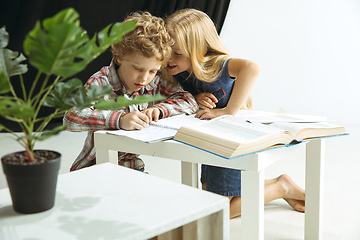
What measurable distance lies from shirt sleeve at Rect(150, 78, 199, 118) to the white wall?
218 cm

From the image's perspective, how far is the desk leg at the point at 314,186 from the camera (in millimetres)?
1075

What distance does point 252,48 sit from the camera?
11.1 ft

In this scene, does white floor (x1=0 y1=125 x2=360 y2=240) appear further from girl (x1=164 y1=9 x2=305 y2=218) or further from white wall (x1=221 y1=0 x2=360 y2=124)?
white wall (x1=221 y1=0 x2=360 y2=124)

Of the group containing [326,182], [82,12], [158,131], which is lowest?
[326,182]

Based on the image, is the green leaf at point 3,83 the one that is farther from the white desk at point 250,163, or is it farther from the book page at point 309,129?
the book page at point 309,129

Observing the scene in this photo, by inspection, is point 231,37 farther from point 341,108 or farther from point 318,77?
point 341,108

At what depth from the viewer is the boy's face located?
1.23 meters

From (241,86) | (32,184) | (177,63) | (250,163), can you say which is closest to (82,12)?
(177,63)

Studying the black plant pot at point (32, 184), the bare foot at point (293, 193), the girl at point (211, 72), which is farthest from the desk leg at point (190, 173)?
the black plant pot at point (32, 184)

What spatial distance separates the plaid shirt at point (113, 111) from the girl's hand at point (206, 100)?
0.11ft

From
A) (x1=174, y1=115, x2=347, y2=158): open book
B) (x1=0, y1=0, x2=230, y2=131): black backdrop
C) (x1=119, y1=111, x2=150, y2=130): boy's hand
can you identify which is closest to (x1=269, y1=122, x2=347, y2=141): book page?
(x1=174, y1=115, x2=347, y2=158): open book

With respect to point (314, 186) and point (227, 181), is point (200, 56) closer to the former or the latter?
point (227, 181)

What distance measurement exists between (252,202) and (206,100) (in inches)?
25.0

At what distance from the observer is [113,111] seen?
3.54 feet
